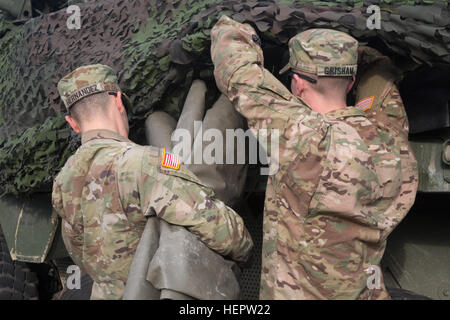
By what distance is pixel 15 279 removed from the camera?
176 inches

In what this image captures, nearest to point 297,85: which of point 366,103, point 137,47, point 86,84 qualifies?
point 366,103

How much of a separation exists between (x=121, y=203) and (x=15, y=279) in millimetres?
2468

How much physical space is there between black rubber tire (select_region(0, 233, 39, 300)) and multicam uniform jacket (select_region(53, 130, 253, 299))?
83.8 inches

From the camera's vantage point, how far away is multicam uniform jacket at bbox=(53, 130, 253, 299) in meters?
2.30

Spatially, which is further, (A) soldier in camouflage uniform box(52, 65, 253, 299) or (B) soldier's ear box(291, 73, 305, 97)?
(B) soldier's ear box(291, 73, 305, 97)

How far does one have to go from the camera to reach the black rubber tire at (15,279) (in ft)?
14.4

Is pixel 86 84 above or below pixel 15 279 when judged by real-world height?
above

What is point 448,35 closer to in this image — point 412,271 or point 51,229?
point 412,271

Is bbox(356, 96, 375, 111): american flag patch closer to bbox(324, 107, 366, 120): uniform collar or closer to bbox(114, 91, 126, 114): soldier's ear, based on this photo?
bbox(324, 107, 366, 120): uniform collar

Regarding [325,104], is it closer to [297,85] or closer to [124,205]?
[297,85]

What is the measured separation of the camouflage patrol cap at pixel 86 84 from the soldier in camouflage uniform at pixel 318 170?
478 mm

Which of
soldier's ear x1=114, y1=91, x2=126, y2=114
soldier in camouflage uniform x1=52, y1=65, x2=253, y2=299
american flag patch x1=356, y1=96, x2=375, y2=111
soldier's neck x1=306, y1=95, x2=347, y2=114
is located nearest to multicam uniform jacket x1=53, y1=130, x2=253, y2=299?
soldier in camouflage uniform x1=52, y1=65, x2=253, y2=299

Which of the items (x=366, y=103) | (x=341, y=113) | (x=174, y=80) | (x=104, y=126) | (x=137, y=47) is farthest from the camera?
(x=137, y=47)

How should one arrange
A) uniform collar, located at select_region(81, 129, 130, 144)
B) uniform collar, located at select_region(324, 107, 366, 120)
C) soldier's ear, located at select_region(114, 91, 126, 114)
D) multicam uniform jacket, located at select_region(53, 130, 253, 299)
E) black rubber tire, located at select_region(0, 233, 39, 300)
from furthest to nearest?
black rubber tire, located at select_region(0, 233, 39, 300) < soldier's ear, located at select_region(114, 91, 126, 114) < uniform collar, located at select_region(81, 129, 130, 144) < uniform collar, located at select_region(324, 107, 366, 120) < multicam uniform jacket, located at select_region(53, 130, 253, 299)
